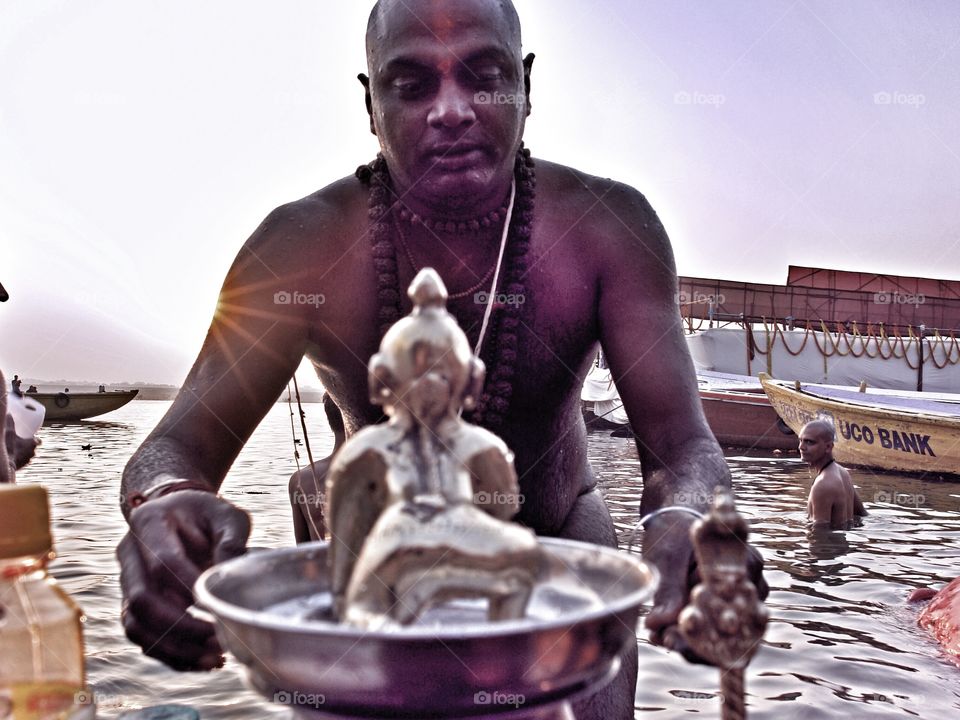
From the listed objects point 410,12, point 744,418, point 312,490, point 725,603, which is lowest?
point 744,418

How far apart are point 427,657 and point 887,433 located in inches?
636

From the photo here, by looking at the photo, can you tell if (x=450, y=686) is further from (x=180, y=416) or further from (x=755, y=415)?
(x=755, y=415)

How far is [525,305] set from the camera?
2766 mm

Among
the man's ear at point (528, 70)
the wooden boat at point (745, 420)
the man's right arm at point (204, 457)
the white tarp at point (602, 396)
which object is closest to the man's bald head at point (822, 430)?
the man's ear at point (528, 70)

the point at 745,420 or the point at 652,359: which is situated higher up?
the point at 652,359

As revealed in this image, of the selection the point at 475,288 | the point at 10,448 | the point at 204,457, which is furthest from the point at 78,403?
the point at 475,288

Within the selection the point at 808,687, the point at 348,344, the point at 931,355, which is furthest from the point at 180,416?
the point at 931,355

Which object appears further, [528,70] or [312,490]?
[312,490]

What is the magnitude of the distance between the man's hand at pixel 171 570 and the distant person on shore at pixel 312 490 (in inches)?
62.0

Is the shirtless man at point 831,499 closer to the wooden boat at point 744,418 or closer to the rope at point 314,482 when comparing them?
the rope at point 314,482

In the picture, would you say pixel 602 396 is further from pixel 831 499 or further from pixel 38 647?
pixel 38 647

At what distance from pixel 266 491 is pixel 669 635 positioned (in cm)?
1445

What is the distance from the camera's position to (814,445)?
9570 millimetres

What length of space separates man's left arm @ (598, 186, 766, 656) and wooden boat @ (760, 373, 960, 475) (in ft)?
43.2
